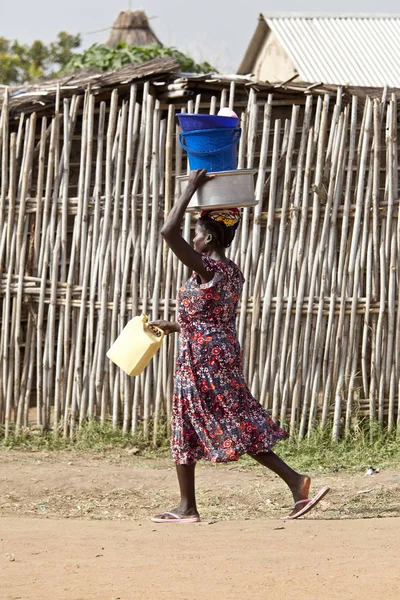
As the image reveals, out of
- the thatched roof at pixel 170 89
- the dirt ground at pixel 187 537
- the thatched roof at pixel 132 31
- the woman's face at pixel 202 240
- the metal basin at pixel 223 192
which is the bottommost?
the dirt ground at pixel 187 537

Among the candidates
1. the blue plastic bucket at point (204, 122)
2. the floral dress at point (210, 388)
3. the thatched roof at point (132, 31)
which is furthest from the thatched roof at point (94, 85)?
the thatched roof at point (132, 31)

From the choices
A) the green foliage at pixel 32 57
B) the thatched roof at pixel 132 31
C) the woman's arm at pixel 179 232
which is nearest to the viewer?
the woman's arm at pixel 179 232

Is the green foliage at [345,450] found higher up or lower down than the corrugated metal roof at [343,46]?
lower down

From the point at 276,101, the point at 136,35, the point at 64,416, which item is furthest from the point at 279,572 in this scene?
the point at 136,35

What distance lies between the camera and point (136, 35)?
17.0 meters

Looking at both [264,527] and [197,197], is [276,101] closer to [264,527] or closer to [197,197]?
[197,197]

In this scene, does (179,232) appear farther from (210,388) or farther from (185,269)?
(185,269)

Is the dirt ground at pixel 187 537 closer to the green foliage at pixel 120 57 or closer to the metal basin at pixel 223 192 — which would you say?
the metal basin at pixel 223 192

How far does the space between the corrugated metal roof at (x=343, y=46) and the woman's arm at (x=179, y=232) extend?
320 inches

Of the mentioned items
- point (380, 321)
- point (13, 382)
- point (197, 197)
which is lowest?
point (13, 382)

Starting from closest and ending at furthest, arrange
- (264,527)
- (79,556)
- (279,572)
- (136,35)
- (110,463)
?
(279,572)
(79,556)
(264,527)
(110,463)
(136,35)

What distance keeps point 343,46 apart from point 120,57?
3087 mm

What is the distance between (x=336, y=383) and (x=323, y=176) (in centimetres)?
136

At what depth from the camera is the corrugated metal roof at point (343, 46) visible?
1255 centimetres
